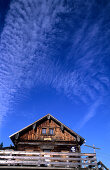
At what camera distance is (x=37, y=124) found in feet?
65.0

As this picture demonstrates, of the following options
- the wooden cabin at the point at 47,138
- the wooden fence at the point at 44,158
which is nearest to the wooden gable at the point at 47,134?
the wooden cabin at the point at 47,138

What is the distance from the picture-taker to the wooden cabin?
1791cm

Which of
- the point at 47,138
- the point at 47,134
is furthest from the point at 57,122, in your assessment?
the point at 47,138

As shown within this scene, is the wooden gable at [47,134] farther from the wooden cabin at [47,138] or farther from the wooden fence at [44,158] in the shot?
the wooden fence at [44,158]

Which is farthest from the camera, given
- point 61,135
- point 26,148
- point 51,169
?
point 61,135

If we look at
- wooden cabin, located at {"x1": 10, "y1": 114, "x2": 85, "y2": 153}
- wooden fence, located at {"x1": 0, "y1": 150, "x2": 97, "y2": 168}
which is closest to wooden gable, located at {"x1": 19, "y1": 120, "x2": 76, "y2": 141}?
wooden cabin, located at {"x1": 10, "y1": 114, "x2": 85, "y2": 153}

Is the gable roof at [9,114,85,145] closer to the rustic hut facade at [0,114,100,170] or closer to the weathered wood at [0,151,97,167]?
the rustic hut facade at [0,114,100,170]

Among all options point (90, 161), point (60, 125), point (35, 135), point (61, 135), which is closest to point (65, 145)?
point (61, 135)

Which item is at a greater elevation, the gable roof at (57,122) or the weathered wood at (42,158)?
the gable roof at (57,122)

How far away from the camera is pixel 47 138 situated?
733 inches

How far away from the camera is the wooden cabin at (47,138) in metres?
17.9

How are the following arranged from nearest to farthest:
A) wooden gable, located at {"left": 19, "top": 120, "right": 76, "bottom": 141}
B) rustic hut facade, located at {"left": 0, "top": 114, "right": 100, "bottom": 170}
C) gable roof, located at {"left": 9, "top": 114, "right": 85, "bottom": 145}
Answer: rustic hut facade, located at {"left": 0, "top": 114, "right": 100, "bottom": 170}, gable roof, located at {"left": 9, "top": 114, "right": 85, "bottom": 145}, wooden gable, located at {"left": 19, "top": 120, "right": 76, "bottom": 141}

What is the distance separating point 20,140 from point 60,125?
18.6ft

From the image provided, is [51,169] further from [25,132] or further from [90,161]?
[25,132]
